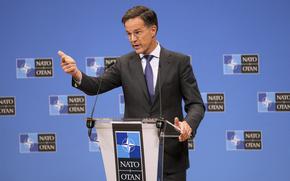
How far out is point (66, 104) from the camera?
15.9 feet

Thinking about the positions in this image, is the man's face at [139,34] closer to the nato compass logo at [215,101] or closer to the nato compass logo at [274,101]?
the nato compass logo at [215,101]

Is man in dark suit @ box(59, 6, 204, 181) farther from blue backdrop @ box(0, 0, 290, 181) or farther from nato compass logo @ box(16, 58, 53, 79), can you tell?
nato compass logo @ box(16, 58, 53, 79)

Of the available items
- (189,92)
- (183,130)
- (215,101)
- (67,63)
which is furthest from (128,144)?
(215,101)

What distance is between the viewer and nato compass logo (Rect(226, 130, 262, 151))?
4.66m

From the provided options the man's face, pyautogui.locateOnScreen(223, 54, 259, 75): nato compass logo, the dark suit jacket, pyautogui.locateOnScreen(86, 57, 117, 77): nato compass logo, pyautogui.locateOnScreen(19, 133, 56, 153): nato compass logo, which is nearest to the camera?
the man's face

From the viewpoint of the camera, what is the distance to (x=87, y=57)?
480cm

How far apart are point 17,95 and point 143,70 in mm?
2360

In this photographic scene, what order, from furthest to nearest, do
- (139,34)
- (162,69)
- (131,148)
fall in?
(162,69), (139,34), (131,148)

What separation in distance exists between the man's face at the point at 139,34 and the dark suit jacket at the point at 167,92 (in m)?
0.13

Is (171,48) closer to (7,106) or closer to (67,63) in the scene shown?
(7,106)

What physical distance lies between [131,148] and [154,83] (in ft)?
1.84

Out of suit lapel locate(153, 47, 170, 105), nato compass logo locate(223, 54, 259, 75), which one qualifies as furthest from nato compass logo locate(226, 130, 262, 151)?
suit lapel locate(153, 47, 170, 105)

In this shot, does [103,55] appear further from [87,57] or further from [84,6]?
[84,6]

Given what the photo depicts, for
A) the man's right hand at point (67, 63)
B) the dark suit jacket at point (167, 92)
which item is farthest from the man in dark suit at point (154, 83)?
the man's right hand at point (67, 63)
